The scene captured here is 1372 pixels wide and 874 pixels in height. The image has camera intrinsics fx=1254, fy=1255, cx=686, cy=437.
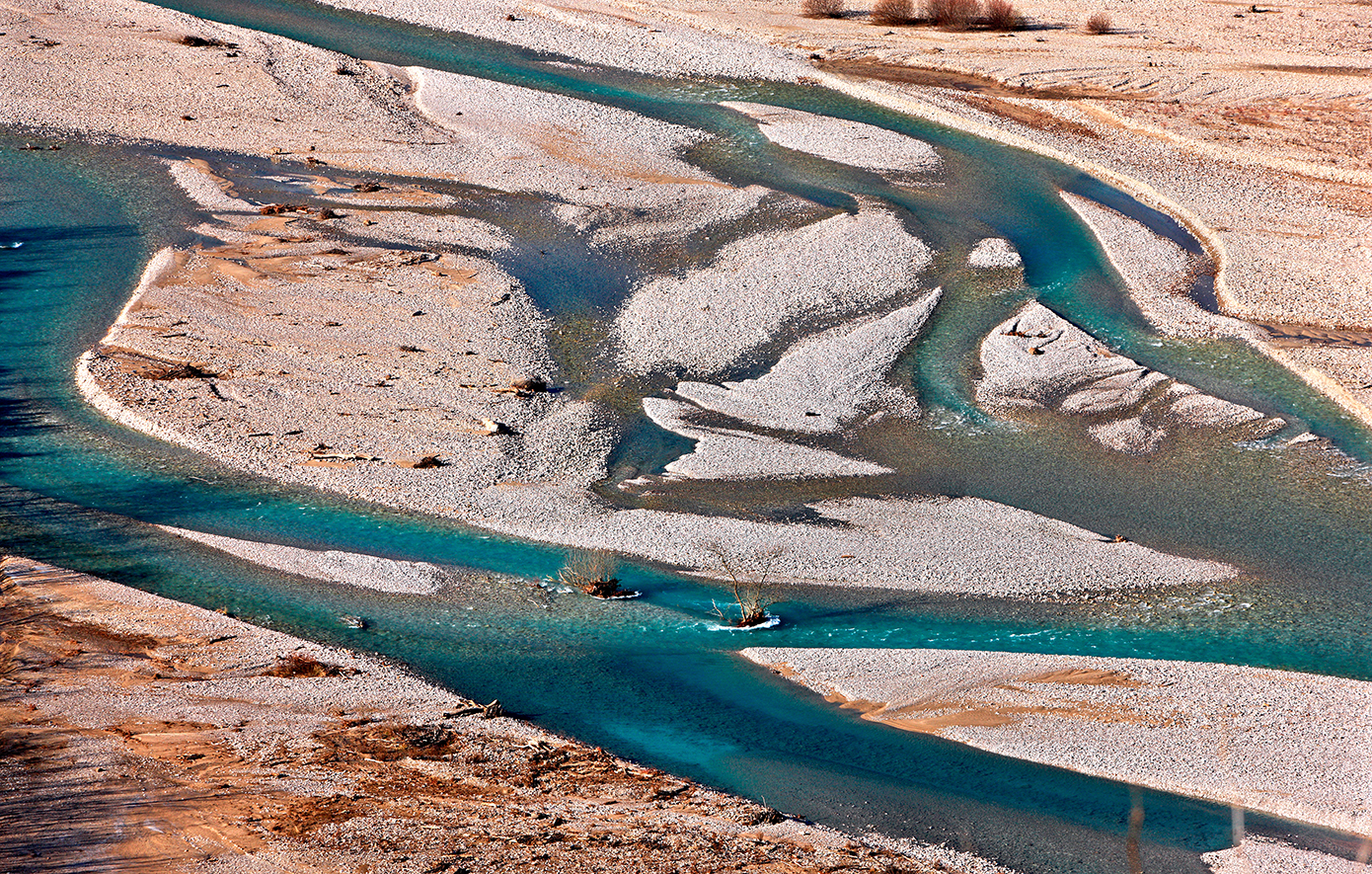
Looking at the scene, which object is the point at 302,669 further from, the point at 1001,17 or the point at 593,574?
the point at 1001,17

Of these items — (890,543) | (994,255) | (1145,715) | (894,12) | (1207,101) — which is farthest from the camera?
(894,12)

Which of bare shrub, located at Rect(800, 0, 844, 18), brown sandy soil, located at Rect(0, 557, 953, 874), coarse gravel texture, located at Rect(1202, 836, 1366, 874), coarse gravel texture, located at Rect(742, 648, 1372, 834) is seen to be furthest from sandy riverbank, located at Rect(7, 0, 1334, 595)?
bare shrub, located at Rect(800, 0, 844, 18)

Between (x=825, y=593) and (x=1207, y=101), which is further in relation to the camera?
(x=1207, y=101)

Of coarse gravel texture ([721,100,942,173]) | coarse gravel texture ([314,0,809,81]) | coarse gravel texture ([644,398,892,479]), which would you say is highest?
coarse gravel texture ([314,0,809,81])

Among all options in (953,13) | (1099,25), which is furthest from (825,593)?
(953,13)

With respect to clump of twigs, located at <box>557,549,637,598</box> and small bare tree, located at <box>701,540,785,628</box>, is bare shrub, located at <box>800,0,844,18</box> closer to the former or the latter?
small bare tree, located at <box>701,540,785,628</box>

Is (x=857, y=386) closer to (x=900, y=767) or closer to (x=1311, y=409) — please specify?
(x=1311, y=409)
